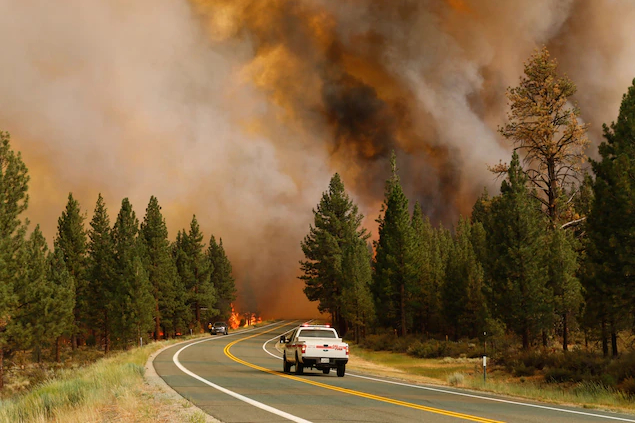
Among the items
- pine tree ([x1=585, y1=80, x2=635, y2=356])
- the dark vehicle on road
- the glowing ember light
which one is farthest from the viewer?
the glowing ember light

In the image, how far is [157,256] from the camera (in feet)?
258

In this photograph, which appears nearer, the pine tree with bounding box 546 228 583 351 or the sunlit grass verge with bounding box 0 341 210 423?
the sunlit grass verge with bounding box 0 341 210 423

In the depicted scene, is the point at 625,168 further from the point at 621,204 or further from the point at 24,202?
the point at 24,202

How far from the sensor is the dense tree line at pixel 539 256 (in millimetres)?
26031

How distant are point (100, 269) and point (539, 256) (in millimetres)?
59731

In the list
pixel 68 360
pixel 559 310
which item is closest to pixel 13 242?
pixel 68 360

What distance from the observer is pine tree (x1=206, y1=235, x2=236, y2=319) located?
12319 centimetres

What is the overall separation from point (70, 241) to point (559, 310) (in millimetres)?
61460

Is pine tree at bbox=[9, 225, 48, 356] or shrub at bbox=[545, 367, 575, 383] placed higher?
pine tree at bbox=[9, 225, 48, 356]

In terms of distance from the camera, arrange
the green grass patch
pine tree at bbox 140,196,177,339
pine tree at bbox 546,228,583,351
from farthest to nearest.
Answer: pine tree at bbox 140,196,177,339
pine tree at bbox 546,228,583,351
the green grass patch

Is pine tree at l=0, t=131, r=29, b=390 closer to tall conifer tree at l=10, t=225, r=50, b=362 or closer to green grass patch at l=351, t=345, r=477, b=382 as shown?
tall conifer tree at l=10, t=225, r=50, b=362

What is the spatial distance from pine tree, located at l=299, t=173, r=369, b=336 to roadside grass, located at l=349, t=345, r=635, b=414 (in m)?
24.4

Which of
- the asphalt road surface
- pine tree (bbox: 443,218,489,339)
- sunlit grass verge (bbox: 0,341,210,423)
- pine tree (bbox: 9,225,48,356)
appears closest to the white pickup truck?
the asphalt road surface

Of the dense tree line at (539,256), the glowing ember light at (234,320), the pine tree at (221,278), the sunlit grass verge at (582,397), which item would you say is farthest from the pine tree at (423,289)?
the glowing ember light at (234,320)
